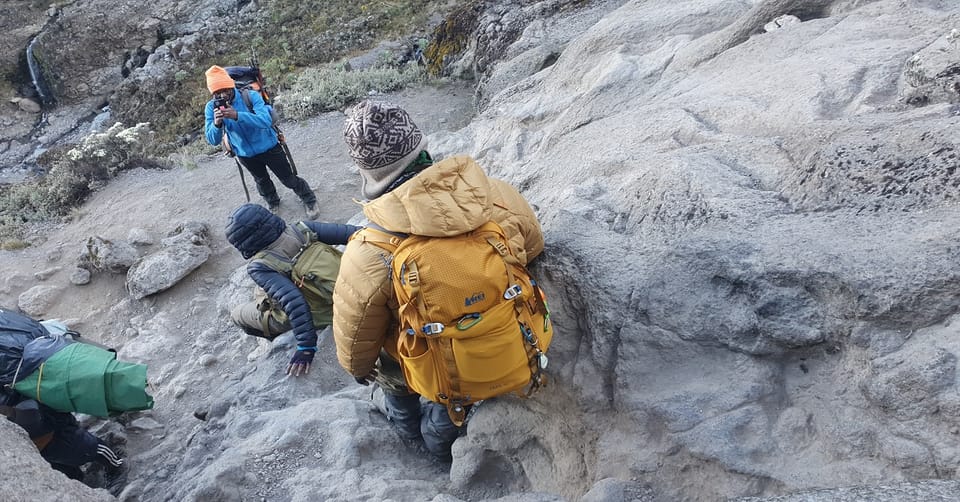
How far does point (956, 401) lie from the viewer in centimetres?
245

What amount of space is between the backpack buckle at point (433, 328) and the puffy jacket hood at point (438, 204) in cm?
43

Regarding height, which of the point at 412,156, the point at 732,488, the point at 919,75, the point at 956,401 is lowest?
the point at 732,488

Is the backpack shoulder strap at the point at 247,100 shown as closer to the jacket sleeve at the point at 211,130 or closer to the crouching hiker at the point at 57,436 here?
the jacket sleeve at the point at 211,130

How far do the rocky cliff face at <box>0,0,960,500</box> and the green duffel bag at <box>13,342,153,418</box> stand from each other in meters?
0.64

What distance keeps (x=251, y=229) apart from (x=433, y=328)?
243 cm

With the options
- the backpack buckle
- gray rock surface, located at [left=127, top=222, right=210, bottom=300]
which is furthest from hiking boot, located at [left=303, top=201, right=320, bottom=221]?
the backpack buckle

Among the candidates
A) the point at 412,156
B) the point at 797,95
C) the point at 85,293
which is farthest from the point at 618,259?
the point at 85,293

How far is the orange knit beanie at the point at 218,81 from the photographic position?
282 inches

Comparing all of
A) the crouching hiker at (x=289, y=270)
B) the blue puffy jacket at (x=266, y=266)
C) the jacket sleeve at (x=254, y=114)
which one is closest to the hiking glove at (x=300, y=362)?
the crouching hiker at (x=289, y=270)

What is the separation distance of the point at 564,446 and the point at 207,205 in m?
8.69

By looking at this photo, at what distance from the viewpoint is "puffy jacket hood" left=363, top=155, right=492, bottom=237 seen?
2.70 m

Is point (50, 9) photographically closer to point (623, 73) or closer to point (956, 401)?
point (623, 73)

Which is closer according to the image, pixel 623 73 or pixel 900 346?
pixel 900 346

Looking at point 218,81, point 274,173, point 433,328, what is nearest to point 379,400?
point 433,328
